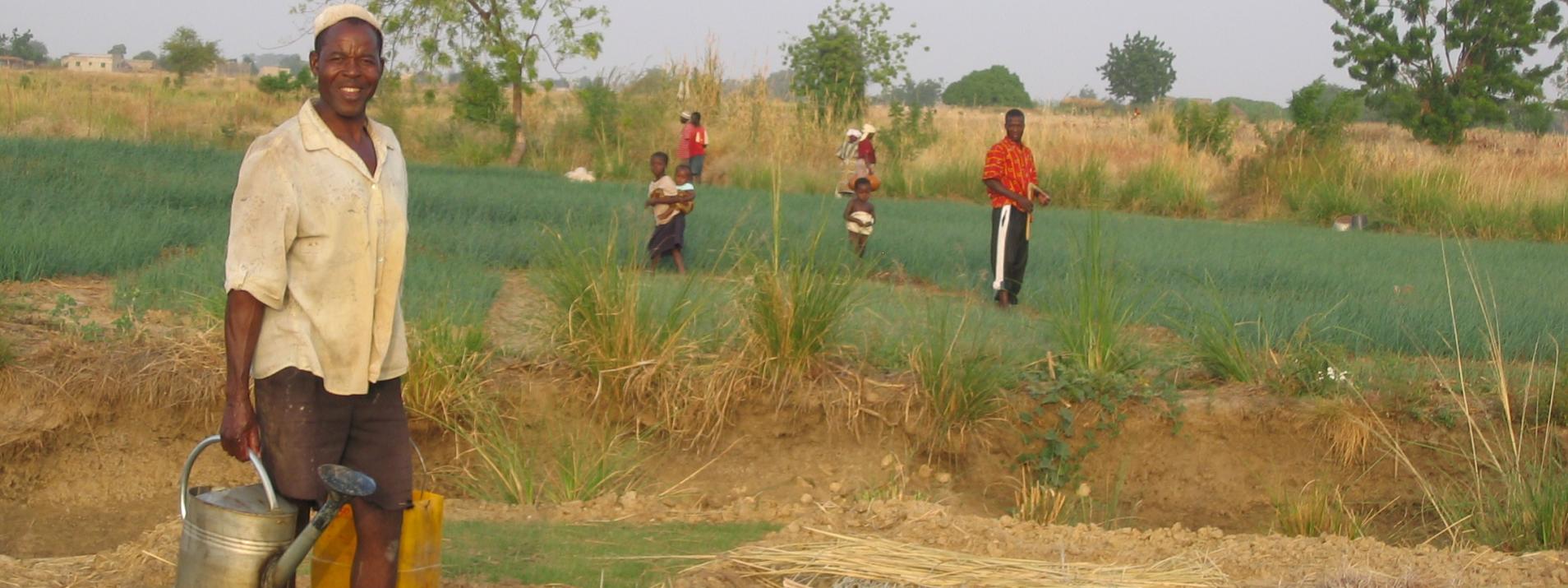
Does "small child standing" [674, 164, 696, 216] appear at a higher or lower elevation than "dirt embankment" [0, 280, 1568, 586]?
higher

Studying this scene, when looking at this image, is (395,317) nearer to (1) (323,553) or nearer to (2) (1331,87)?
(1) (323,553)

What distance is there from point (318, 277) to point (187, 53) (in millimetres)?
51047

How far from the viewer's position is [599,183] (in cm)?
1805

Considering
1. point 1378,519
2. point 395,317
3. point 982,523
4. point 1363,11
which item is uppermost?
point 1363,11

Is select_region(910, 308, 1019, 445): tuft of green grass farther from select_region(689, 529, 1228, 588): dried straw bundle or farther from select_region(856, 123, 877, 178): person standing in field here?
select_region(856, 123, 877, 178): person standing in field

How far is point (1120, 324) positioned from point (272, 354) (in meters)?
5.00

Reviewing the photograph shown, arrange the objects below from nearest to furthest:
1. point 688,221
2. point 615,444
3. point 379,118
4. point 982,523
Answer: point 982,523 < point 615,444 < point 688,221 < point 379,118

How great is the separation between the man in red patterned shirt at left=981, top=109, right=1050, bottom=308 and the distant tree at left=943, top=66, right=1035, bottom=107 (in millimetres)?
49220

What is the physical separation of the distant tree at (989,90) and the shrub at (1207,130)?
3268cm

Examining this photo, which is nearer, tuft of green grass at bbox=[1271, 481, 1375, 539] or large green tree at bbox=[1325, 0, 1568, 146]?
tuft of green grass at bbox=[1271, 481, 1375, 539]

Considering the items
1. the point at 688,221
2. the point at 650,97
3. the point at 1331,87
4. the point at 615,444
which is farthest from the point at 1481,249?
the point at 1331,87

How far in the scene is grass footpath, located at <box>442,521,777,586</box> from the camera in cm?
455

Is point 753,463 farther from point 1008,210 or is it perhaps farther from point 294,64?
point 294,64

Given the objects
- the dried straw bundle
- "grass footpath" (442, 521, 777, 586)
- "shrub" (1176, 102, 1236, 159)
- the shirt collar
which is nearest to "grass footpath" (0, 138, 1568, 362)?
"grass footpath" (442, 521, 777, 586)
